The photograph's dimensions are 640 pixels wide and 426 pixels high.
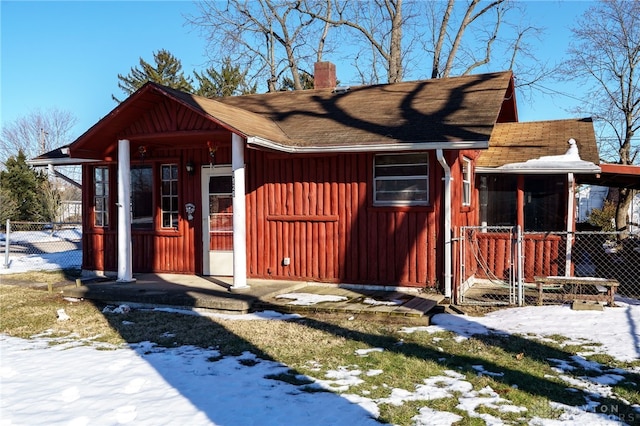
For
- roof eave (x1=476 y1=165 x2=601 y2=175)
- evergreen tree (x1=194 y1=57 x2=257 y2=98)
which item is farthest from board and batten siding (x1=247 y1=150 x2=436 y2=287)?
evergreen tree (x1=194 y1=57 x2=257 y2=98)

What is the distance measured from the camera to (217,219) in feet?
35.4

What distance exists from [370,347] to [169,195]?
668 centimetres

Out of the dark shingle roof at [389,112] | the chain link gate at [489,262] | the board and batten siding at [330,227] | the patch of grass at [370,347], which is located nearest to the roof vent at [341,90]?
the dark shingle roof at [389,112]

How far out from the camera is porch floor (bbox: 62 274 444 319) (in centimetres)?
788

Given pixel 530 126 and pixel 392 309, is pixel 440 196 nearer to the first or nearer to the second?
pixel 392 309

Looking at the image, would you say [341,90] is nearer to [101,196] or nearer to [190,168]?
[190,168]

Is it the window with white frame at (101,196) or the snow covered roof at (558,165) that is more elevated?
the snow covered roof at (558,165)

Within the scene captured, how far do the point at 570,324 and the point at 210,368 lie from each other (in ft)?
15.8

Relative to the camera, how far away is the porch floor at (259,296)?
788 centimetres

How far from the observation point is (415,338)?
21.4 ft

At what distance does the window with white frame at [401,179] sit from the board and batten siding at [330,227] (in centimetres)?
16

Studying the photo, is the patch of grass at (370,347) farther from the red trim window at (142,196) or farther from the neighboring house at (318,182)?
the red trim window at (142,196)

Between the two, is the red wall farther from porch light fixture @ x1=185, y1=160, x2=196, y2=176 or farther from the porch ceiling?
the porch ceiling

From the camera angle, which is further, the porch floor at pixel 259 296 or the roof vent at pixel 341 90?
the roof vent at pixel 341 90
